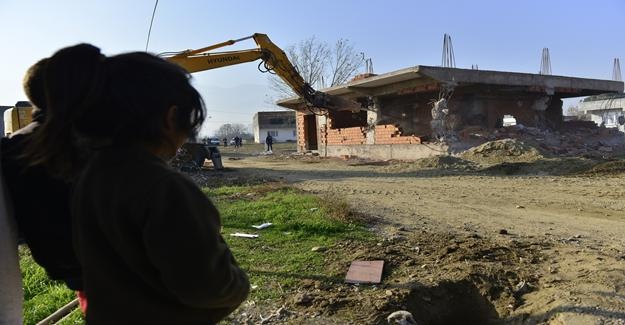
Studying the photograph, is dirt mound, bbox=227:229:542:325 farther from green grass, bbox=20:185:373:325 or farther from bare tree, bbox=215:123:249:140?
bare tree, bbox=215:123:249:140

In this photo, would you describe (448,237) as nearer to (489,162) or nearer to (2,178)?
(2,178)

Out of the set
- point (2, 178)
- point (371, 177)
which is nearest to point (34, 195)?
point (2, 178)

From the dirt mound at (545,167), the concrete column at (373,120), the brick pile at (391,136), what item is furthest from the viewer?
the concrete column at (373,120)

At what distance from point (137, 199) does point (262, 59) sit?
14.3 meters

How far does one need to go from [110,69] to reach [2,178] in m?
0.66

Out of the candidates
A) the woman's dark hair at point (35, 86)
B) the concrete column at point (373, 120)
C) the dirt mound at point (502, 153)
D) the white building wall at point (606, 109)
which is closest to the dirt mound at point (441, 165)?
the dirt mound at point (502, 153)

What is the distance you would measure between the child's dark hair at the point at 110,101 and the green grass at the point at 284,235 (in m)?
2.72

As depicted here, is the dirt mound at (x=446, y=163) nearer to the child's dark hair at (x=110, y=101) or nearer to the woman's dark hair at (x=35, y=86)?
the woman's dark hair at (x=35, y=86)

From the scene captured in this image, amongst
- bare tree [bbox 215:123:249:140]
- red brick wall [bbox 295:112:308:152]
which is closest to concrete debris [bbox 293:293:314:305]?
red brick wall [bbox 295:112:308:152]

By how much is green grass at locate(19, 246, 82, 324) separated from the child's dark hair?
263 centimetres

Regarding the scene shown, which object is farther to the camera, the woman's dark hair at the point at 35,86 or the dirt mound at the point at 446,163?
the dirt mound at the point at 446,163

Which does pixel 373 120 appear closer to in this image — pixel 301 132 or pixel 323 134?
pixel 323 134

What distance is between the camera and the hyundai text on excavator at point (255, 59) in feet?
45.4

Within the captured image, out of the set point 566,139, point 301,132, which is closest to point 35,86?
point 566,139
